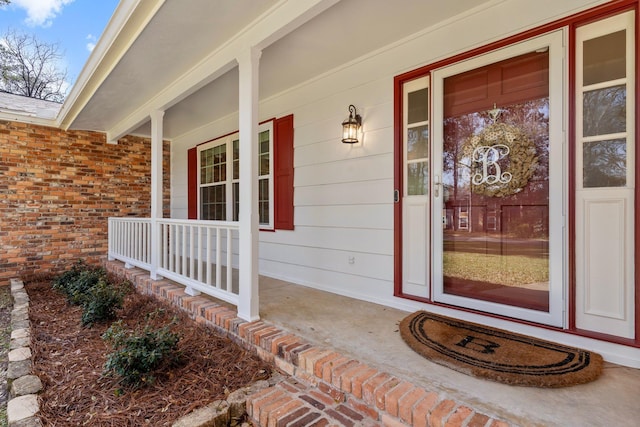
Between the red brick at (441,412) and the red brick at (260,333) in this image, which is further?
the red brick at (260,333)

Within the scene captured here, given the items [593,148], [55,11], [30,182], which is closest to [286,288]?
[593,148]

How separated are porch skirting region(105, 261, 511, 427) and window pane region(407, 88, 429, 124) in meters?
2.16

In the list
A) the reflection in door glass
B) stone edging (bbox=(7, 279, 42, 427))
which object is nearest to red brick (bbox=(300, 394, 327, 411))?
stone edging (bbox=(7, 279, 42, 427))

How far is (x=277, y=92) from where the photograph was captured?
431 cm

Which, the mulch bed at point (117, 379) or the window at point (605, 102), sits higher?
the window at point (605, 102)

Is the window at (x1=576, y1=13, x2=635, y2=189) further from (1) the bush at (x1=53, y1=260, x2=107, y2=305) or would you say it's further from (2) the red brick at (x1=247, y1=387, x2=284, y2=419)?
(1) the bush at (x1=53, y1=260, x2=107, y2=305)

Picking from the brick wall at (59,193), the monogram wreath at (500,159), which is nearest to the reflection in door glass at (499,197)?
the monogram wreath at (500,159)

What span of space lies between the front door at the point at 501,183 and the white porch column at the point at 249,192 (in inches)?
61.2

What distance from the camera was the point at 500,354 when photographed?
203cm

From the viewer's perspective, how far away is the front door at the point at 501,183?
2273mm

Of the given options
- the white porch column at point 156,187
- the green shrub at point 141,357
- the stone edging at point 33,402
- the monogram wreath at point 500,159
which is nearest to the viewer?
the stone edging at point 33,402

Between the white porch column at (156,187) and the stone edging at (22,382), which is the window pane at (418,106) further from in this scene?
the stone edging at (22,382)

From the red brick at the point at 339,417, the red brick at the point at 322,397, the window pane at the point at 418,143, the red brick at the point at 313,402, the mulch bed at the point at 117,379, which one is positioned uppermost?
the window pane at the point at 418,143

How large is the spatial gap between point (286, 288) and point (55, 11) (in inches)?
634
